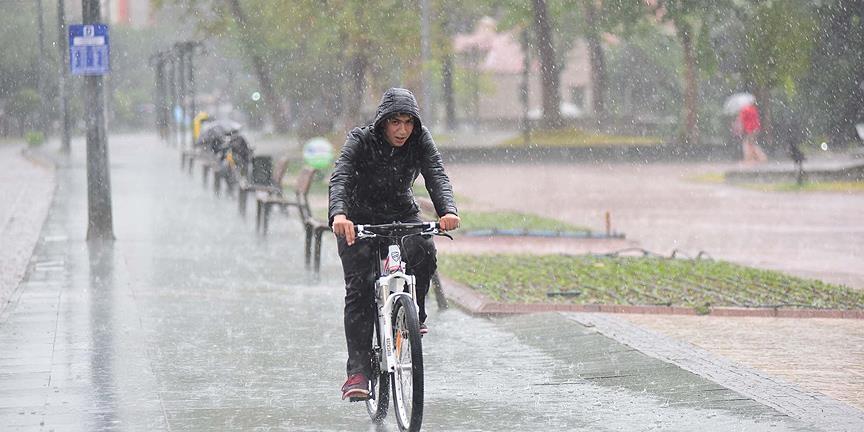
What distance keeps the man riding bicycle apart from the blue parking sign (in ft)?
35.8

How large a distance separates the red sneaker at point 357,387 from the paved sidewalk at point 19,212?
4.83m

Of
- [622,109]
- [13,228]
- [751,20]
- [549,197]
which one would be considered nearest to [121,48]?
[622,109]

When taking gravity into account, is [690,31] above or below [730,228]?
above

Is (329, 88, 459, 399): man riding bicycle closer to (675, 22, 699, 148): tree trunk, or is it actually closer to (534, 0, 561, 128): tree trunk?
(675, 22, 699, 148): tree trunk

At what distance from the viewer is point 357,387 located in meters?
7.47

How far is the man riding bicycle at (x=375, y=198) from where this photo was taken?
24.2 ft

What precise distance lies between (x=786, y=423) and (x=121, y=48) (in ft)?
336

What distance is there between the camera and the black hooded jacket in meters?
7.41

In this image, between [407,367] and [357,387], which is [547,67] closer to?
[357,387]

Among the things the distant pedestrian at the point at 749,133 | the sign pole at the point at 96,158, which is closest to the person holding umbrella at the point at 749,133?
the distant pedestrian at the point at 749,133

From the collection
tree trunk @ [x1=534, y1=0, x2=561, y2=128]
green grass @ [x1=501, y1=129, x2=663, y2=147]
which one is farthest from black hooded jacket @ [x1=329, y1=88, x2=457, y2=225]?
tree trunk @ [x1=534, y1=0, x2=561, y2=128]

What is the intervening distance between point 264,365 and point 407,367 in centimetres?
237

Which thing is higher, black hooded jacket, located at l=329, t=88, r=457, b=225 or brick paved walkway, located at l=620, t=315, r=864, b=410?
black hooded jacket, located at l=329, t=88, r=457, b=225

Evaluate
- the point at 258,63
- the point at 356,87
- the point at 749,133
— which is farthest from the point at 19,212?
the point at 258,63
